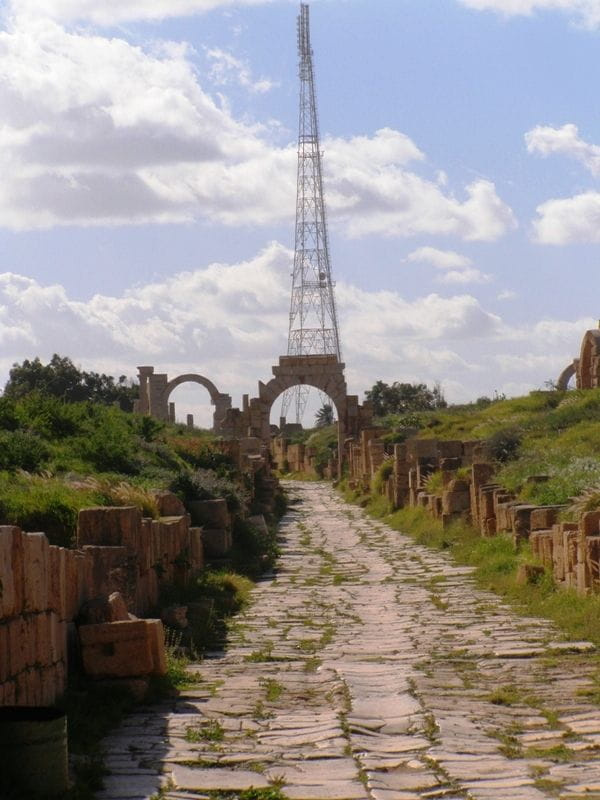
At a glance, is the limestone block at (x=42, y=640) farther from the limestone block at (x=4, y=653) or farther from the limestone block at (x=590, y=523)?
the limestone block at (x=590, y=523)

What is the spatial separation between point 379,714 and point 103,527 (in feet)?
13.6

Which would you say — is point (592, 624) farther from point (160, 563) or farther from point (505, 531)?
point (505, 531)

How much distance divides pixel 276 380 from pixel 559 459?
1151 inches

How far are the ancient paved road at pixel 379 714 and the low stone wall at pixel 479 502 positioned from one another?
0.97 m

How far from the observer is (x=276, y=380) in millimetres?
51156

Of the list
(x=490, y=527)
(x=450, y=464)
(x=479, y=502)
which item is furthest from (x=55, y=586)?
(x=450, y=464)

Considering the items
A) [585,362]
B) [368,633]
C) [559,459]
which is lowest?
[368,633]

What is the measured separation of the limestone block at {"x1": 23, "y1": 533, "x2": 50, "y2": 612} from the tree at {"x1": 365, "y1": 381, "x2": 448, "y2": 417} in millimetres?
64696

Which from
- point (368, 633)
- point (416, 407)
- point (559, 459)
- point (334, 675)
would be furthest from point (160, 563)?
point (416, 407)

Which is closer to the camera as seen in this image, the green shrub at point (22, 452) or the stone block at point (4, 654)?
the stone block at point (4, 654)

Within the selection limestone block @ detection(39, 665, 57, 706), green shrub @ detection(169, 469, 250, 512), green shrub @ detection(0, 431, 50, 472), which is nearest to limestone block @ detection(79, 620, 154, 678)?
limestone block @ detection(39, 665, 57, 706)

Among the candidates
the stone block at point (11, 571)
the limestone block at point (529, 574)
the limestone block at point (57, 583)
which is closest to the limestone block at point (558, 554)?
the limestone block at point (529, 574)

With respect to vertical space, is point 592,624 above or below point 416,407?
below

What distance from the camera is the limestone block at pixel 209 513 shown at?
18.3 meters
